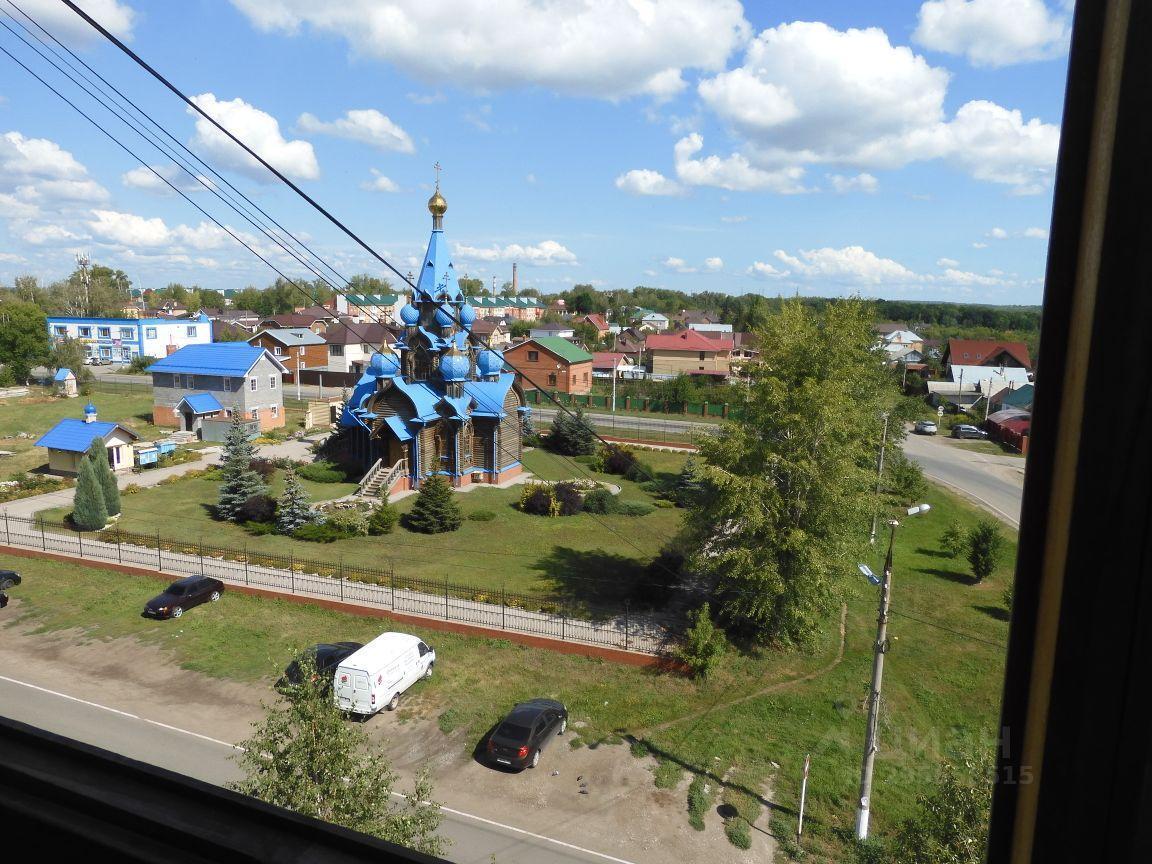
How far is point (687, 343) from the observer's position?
5369 centimetres

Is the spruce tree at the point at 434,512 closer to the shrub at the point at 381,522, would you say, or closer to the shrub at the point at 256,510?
the shrub at the point at 381,522

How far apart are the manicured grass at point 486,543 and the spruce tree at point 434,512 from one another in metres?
0.30

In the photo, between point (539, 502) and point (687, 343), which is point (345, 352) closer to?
point (687, 343)

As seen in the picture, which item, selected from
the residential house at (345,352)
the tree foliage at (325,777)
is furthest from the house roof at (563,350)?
the tree foliage at (325,777)

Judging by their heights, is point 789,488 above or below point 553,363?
below

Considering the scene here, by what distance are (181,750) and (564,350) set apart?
39.2m

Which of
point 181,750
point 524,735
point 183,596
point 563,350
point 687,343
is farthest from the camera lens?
point 687,343

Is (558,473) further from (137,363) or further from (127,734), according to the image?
(137,363)

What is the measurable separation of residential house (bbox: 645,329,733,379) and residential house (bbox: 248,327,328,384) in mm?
23562

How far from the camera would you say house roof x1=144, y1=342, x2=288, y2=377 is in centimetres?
3372

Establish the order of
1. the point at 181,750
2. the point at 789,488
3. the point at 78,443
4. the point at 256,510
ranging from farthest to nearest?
1. the point at 78,443
2. the point at 256,510
3. the point at 789,488
4. the point at 181,750

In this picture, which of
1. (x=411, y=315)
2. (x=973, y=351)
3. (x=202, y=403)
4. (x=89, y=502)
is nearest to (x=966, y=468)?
(x=973, y=351)

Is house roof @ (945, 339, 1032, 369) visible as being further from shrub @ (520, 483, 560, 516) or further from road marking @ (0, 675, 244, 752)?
road marking @ (0, 675, 244, 752)

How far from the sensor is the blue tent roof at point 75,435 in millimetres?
25328
